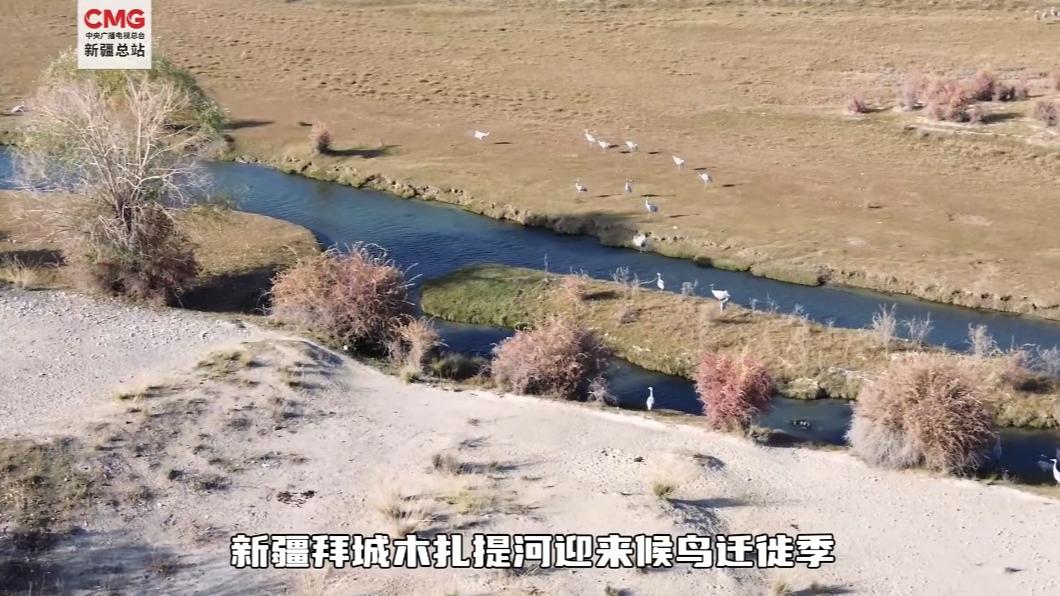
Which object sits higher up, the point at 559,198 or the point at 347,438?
the point at 559,198

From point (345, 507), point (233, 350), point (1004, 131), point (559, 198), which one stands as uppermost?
point (1004, 131)

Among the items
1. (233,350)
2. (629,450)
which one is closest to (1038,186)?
(629,450)

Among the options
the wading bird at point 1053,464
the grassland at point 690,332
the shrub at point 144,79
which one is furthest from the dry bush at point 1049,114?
the shrub at point 144,79

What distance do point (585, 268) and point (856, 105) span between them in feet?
98.6

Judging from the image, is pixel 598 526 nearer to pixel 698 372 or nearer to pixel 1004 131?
pixel 698 372

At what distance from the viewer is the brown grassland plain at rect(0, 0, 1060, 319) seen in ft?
162

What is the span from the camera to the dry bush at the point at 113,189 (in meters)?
41.8

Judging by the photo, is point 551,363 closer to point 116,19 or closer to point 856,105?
point 856,105

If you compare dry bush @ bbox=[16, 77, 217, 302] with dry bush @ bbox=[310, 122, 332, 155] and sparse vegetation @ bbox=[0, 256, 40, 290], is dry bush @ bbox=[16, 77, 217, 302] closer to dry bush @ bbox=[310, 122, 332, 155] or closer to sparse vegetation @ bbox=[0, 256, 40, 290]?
sparse vegetation @ bbox=[0, 256, 40, 290]

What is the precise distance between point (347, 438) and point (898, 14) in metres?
79.9

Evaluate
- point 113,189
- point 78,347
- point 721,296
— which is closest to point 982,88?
point 721,296

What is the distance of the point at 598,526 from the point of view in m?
29.1

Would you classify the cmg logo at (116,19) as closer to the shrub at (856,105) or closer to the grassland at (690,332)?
the grassland at (690,332)

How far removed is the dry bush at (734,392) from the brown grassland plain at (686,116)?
1310 cm
